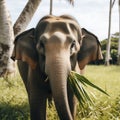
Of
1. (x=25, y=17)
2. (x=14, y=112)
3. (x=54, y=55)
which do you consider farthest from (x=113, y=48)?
(x=54, y=55)

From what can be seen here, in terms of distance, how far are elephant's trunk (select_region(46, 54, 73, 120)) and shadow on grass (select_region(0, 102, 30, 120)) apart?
283 centimetres

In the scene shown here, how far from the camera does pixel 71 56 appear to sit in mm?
6848

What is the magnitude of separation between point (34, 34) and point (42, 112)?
1332mm

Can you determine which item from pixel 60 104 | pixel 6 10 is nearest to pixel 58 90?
pixel 60 104

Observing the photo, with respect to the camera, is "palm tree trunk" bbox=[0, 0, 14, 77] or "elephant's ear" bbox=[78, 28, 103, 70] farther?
"palm tree trunk" bbox=[0, 0, 14, 77]

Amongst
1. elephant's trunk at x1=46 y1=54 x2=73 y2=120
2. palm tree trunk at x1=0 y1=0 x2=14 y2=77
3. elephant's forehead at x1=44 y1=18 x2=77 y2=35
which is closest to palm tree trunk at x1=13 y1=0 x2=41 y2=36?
palm tree trunk at x1=0 y1=0 x2=14 y2=77

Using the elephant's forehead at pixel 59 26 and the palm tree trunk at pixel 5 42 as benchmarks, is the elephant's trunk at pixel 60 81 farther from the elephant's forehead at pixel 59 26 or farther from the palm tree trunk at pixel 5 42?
the palm tree trunk at pixel 5 42

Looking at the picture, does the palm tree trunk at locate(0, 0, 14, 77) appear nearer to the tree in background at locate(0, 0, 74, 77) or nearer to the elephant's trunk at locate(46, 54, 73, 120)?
the tree in background at locate(0, 0, 74, 77)

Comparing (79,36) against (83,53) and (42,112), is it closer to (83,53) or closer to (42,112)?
(83,53)

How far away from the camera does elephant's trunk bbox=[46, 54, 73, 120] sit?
5961 mm

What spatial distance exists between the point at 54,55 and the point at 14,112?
10.4ft

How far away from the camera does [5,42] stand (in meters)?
A: 14.0

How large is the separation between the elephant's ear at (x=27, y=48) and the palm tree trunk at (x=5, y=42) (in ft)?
21.4

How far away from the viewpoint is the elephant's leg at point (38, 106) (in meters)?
7.61
